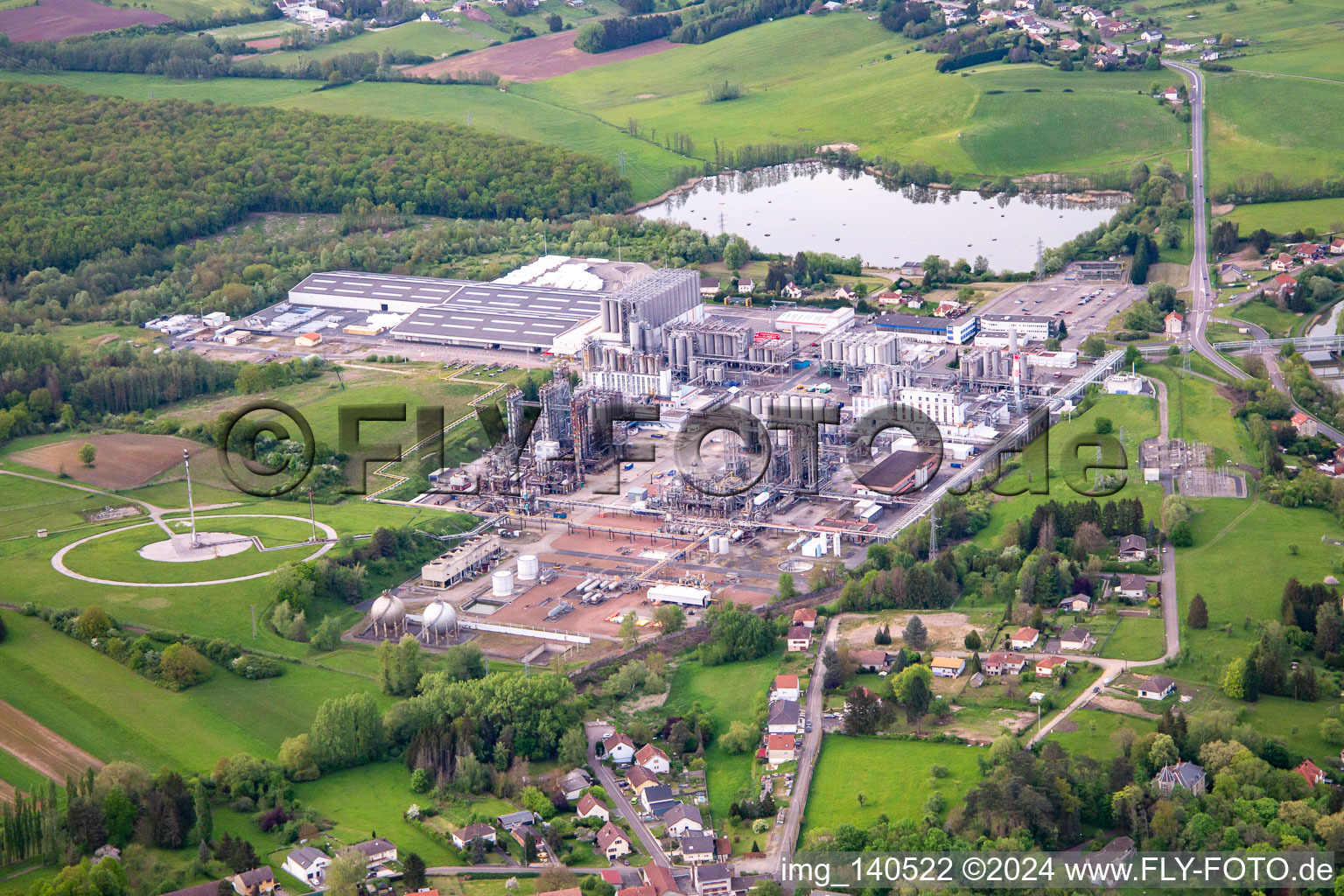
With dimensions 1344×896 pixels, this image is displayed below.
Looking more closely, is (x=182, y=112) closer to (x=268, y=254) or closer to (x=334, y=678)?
(x=268, y=254)

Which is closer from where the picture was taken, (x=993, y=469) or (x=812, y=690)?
(x=812, y=690)

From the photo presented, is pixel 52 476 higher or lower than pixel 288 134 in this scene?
lower

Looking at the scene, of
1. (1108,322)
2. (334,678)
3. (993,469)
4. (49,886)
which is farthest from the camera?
(1108,322)

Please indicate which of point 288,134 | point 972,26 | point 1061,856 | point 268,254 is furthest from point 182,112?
point 1061,856

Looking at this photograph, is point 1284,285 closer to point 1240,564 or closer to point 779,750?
point 1240,564

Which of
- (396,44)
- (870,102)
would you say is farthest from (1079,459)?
(396,44)

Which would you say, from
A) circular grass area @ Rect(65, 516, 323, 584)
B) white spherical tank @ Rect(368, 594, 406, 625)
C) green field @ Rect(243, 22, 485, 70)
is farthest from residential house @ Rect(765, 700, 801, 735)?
green field @ Rect(243, 22, 485, 70)

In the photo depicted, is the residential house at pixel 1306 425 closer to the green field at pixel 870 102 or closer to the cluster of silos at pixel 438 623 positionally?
the cluster of silos at pixel 438 623
